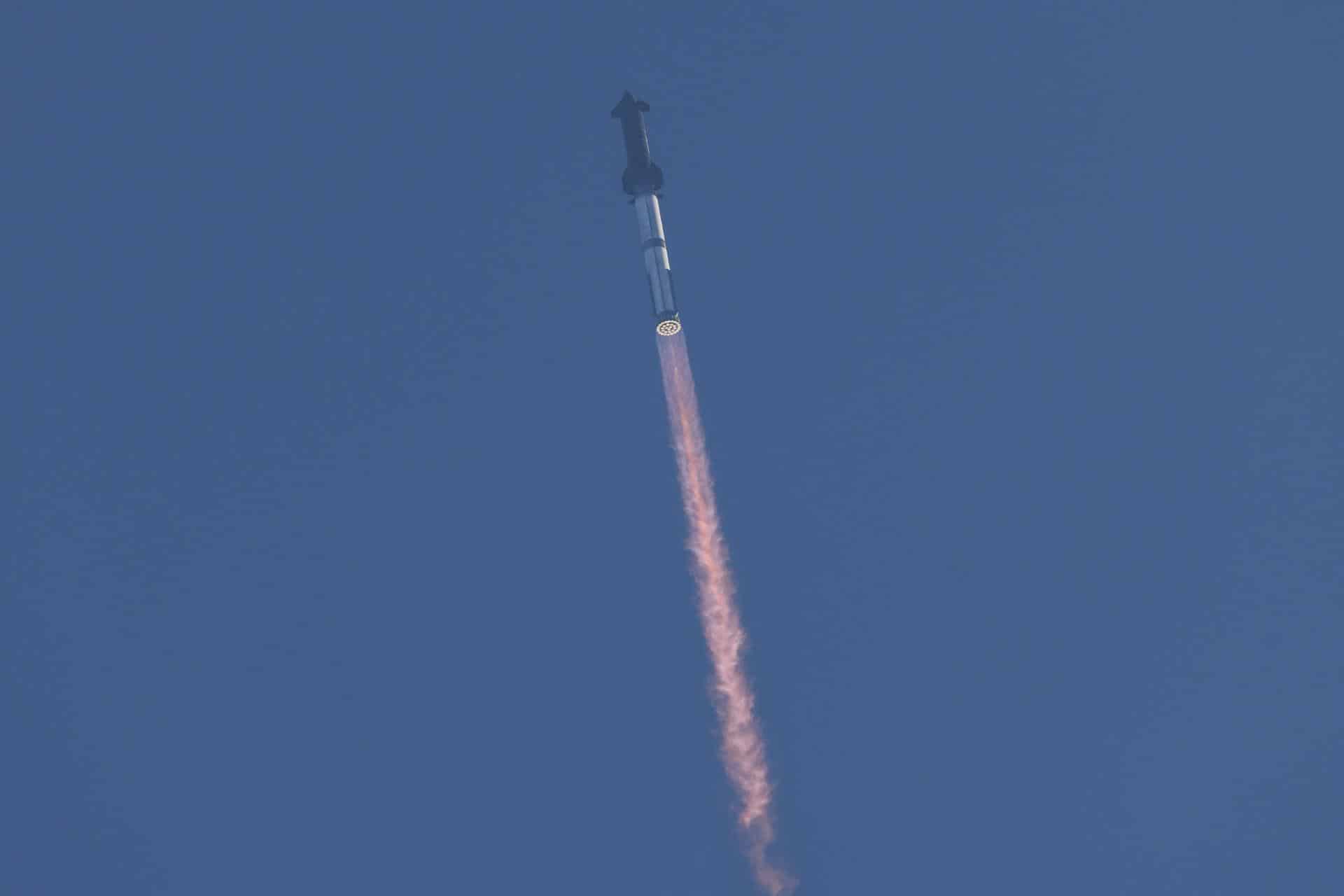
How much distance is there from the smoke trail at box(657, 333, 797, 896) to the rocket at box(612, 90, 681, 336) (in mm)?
9711

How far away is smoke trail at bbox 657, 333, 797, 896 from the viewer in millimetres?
115312

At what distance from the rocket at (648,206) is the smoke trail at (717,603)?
971 cm

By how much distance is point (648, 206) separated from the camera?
106 metres

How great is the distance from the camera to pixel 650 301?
105500mm

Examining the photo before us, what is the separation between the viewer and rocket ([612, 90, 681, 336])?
A: 104 m

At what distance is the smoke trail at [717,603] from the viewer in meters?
115

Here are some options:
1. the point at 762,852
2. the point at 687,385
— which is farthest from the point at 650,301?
the point at 762,852

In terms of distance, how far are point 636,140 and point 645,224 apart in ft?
15.3

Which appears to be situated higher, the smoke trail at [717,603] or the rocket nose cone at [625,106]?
the rocket nose cone at [625,106]

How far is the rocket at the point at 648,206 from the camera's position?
104062mm

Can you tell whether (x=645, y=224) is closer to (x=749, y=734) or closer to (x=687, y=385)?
(x=687, y=385)

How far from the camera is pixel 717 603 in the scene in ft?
383

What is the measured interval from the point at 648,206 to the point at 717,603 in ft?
77.0

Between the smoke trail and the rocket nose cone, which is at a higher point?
the rocket nose cone
